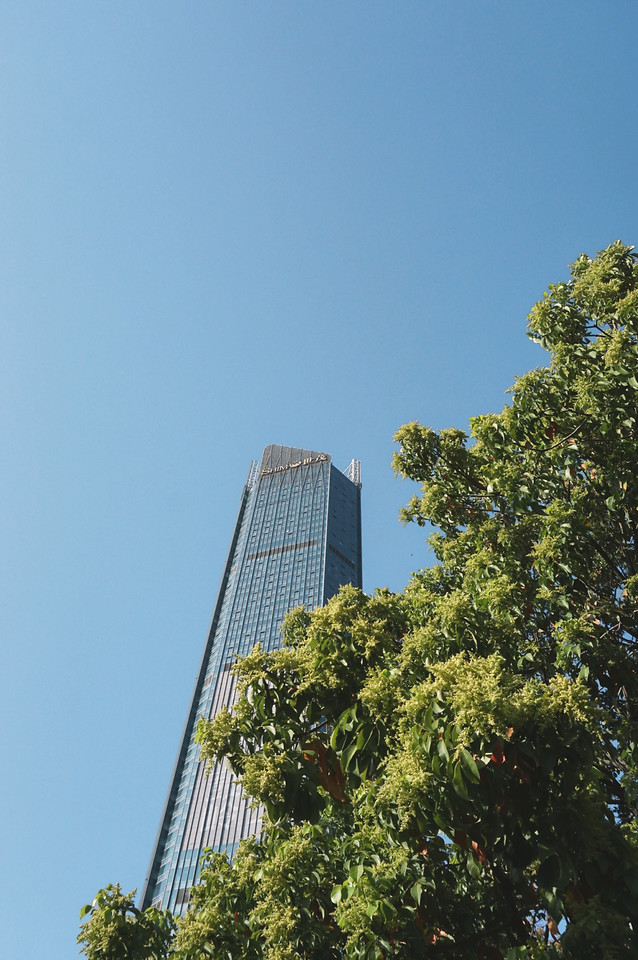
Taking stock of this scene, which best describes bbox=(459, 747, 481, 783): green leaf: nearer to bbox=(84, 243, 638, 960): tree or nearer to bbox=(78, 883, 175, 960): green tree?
bbox=(84, 243, 638, 960): tree

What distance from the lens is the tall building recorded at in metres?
70.1

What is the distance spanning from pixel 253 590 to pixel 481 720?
86397 mm

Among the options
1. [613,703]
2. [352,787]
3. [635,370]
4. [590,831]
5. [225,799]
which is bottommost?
[590,831]

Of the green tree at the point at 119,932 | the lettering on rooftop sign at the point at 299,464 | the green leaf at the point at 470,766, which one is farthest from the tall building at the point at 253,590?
the green leaf at the point at 470,766

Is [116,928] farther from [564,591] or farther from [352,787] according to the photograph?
[564,591]

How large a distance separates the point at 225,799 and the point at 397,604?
235ft

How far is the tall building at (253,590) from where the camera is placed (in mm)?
70062

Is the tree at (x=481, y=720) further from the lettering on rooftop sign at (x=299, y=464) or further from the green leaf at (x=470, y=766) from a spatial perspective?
the lettering on rooftop sign at (x=299, y=464)

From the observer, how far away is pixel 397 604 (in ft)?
30.2

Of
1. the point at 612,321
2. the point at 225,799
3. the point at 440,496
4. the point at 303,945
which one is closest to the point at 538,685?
the point at 303,945

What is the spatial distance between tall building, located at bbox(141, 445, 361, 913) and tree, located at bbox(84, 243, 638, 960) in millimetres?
61696

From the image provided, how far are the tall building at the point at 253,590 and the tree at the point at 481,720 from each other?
6170 centimetres

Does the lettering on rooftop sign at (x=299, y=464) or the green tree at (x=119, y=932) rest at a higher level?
the lettering on rooftop sign at (x=299, y=464)

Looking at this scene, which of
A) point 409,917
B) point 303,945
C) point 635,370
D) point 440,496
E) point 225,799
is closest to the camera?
point 409,917
